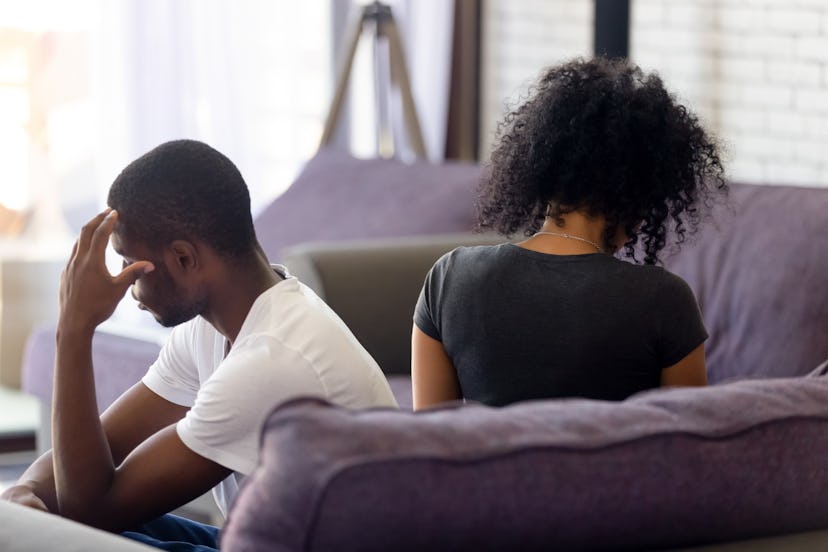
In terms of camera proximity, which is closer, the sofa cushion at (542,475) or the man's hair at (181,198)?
the sofa cushion at (542,475)

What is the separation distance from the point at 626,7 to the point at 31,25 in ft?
5.61

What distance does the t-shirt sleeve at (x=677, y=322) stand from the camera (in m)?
1.59

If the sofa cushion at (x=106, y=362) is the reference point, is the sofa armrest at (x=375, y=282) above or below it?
above

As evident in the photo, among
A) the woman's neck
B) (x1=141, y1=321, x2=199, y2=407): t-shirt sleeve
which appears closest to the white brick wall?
the woman's neck

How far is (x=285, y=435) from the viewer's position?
1001mm

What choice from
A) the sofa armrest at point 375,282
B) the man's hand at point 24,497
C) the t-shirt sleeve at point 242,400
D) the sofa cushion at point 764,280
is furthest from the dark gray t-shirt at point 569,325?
the sofa armrest at point 375,282

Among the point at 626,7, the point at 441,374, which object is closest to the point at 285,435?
the point at 441,374

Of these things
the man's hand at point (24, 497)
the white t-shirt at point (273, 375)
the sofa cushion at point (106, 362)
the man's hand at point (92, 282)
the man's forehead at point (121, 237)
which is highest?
the man's forehead at point (121, 237)

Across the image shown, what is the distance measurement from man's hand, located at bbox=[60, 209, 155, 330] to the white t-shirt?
15 centimetres

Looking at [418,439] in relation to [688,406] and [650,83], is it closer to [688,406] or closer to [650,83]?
[688,406]

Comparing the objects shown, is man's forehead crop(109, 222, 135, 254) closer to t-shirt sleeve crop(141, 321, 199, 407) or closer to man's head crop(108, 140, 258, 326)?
man's head crop(108, 140, 258, 326)

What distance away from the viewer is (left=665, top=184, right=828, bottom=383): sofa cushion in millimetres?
2500

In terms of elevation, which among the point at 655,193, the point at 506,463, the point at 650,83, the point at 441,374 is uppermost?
the point at 650,83

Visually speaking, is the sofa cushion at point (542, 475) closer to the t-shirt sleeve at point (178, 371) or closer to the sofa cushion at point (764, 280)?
the t-shirt sleeve at point (178, 371)
